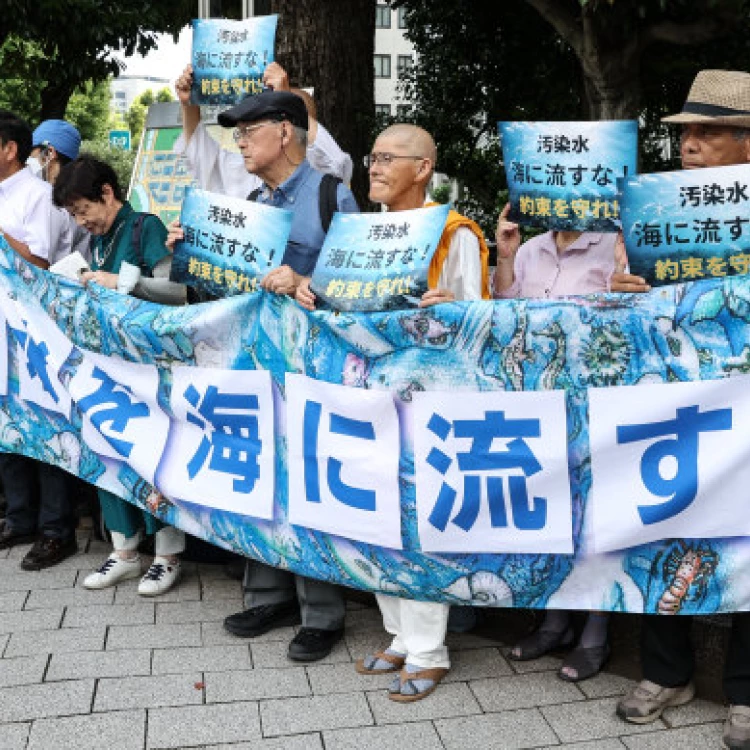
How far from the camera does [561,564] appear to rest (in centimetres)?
323

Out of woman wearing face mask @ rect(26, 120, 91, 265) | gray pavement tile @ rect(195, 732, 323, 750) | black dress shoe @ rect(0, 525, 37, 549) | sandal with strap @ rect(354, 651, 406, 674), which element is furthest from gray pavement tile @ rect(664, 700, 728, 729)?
woman wearing face mask @ rect(26, 120, 91, 265)

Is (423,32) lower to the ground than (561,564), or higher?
higher

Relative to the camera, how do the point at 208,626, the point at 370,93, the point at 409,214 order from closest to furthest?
the point at 409,214
the point at 208,626
the point at 370,93

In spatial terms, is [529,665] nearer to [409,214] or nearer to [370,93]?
[409,214]

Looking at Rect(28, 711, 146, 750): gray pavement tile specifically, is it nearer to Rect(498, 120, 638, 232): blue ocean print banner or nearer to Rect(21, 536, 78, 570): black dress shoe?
Rect(21, 536, 78, 570): black dress shoe

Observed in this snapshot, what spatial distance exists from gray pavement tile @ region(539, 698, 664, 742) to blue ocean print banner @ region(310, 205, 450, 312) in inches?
55.3

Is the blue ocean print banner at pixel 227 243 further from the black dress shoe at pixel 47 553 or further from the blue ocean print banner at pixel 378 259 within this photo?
the black dress shoe at pixel 47 553

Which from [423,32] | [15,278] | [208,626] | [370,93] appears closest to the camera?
[208,626]

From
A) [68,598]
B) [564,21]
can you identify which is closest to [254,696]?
[68,598]

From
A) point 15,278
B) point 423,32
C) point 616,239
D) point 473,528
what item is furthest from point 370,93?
point 473,528

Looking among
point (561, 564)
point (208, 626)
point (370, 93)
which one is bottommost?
point (208, 626)

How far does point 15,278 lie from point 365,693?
2440 millimetres

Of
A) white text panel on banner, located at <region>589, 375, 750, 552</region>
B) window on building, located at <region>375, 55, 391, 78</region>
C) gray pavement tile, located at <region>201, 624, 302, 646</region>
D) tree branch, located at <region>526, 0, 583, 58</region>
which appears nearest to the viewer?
white text panel on banner, located at <region>589, 375, 750, 552</region>

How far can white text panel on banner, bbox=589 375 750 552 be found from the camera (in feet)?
9.70
